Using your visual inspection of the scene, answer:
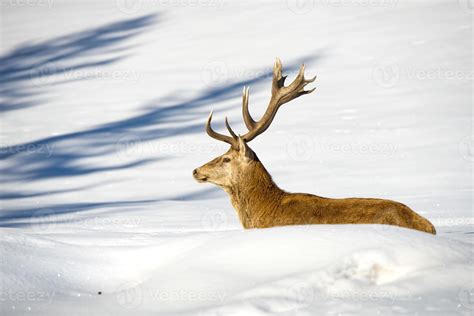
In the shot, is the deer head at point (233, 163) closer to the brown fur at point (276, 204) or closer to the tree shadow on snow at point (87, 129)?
the brown fur at point (276, 204)

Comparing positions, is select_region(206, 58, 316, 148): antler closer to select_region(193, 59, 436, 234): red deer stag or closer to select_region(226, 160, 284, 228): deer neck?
select_region(193, 59, 436, 234): red deer stag

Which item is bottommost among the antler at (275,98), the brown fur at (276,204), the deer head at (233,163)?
the brown fur at (276,204)

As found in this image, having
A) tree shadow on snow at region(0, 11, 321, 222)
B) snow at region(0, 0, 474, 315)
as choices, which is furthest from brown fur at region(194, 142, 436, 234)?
tree shadow on snow at region(0, 11, 321, 222)

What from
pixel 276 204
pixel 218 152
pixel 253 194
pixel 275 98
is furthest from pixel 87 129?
pixel 276 204

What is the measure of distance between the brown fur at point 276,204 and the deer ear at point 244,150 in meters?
0.01

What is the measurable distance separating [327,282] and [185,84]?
2668 centimetres

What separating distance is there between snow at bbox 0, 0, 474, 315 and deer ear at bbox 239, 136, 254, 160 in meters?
1.28

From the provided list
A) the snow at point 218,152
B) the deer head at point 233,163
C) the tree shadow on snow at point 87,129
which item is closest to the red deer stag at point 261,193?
the deer head at point 233,163

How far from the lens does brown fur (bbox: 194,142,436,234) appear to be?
25.4ft

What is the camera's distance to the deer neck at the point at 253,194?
9.27 metres

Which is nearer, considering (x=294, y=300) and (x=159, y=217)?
(x=294, y=300)

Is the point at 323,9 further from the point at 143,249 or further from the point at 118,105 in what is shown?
the point at 143,249

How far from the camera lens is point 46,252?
21.0 ft

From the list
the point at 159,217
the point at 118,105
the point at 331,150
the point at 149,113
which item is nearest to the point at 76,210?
the point at 159,217
